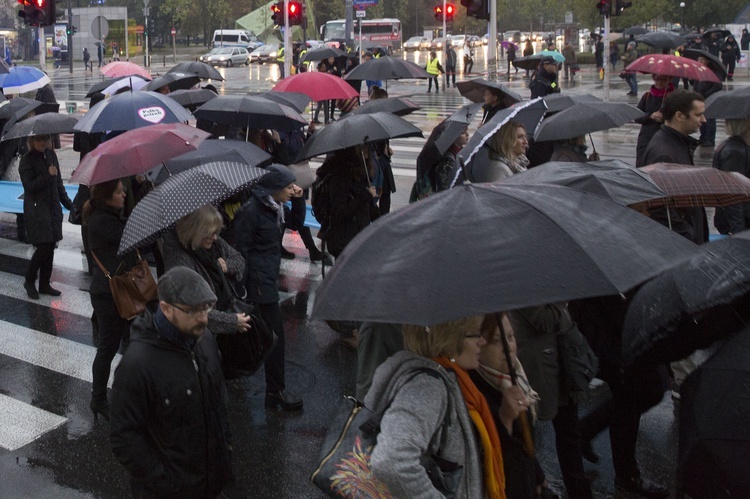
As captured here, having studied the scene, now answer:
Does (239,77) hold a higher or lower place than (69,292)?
higher

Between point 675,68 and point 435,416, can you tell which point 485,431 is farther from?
point 675,68

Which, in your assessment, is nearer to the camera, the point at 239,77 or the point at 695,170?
the point at 695,170

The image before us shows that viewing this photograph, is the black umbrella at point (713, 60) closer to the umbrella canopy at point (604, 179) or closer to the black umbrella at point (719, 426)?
the umbrella canopy at point (604, 179)

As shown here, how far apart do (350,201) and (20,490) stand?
3.35 metres

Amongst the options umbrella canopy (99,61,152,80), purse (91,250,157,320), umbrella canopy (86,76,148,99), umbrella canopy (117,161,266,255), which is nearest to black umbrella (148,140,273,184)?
purse (91,250,157,320)

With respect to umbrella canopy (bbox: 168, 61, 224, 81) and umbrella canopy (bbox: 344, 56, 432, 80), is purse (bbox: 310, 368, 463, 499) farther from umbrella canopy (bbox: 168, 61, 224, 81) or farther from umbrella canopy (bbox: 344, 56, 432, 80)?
umbrella canopy (bbox: 168, 61, 224, 81)

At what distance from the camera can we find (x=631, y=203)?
497 centimetres

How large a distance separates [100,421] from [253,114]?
3900mm

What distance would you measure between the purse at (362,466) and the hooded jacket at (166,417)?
1158 millimetres

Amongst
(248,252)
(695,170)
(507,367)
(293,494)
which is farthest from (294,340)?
(507,367)

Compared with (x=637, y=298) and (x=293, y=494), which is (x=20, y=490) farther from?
(x=637, y=298)

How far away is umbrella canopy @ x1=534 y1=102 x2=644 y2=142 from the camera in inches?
290

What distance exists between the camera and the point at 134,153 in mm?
6469

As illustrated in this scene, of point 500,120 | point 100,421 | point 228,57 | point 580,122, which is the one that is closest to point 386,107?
point 580,122
